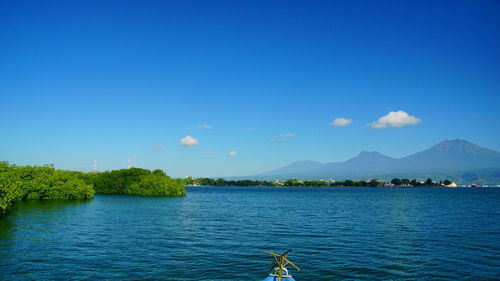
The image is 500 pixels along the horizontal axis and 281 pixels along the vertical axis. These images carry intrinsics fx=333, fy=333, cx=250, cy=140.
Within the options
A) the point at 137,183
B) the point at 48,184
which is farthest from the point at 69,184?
the point at 137,183

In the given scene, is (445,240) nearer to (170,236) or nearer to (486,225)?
(486,225)

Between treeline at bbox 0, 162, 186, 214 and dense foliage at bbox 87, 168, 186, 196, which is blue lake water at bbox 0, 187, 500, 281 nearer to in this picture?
treeline at bbox 0, 162, 186, 214

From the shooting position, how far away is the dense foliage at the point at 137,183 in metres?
128

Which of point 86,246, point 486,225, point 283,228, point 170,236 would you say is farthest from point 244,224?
point 486,225

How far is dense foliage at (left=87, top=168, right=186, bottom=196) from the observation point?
128m

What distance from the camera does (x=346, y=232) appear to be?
43.0 m

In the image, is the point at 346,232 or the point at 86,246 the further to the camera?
the point at 346,232

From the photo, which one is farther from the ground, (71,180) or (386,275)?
(71,180)

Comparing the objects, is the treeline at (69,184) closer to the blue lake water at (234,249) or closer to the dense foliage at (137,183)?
the dense foliage at (137,183)

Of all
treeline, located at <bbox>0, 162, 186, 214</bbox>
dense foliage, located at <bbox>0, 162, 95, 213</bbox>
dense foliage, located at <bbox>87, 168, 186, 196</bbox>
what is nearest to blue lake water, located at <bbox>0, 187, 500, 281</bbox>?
treeline, located at <bbox>0, 162, 186, 214</bbox>

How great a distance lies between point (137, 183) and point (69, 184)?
4481 centimetres

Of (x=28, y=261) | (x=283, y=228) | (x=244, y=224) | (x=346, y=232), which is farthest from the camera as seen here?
(x=244, y=224)

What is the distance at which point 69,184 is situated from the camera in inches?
3474

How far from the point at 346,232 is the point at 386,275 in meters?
18.9
